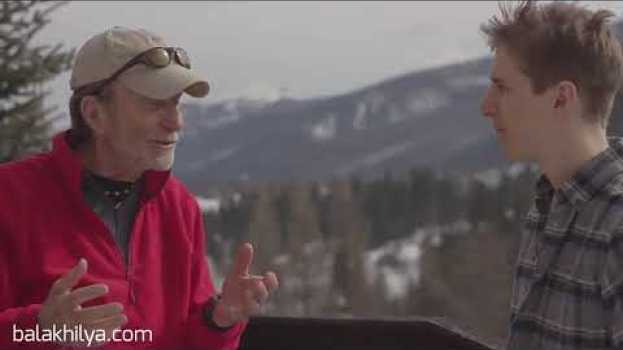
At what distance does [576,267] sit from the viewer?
1.39 metres

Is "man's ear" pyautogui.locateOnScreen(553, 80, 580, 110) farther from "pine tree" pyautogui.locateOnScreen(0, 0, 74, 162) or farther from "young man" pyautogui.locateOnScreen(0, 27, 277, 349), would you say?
"pine tree" pyautogui.locateOnScreen(0, 0, 74, 162)

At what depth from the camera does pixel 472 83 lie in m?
146

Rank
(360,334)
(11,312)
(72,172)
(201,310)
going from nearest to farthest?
(11,312), (72,172), (201,310), (360,334)

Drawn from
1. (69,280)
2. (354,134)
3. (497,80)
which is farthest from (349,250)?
(354,134)

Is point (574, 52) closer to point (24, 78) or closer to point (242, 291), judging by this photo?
point (242, 291)

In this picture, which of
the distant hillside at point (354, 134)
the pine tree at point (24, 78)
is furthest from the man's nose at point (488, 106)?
the distant hillside at point (354, 134)

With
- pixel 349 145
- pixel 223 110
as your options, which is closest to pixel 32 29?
pixel 349 145

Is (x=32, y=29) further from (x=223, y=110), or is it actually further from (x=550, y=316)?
(x=223, y=110)

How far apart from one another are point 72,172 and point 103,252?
159 millimetres

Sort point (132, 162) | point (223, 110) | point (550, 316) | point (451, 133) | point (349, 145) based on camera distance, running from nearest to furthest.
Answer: point (550, 316) < point (132, 162) < point (451, 133) < point (349, 145) < point (223, 110)

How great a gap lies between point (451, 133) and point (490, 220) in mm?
83514

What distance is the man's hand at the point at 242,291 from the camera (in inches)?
74.2

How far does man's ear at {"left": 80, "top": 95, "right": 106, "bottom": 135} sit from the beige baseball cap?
0.11ft

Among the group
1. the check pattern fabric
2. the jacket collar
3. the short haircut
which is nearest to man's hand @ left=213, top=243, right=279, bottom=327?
the jacket collar
